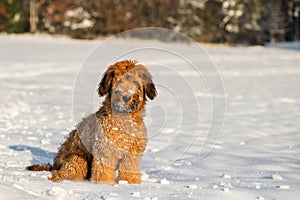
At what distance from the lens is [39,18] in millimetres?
50812

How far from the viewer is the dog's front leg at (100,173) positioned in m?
4.83

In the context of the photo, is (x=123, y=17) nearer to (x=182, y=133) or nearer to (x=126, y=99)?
(x=182, y=133)

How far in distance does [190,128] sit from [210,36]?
42.1 meters

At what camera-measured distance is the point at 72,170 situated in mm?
4867

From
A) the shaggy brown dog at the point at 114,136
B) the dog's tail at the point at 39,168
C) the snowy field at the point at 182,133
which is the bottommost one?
the snowy field at the point at 182,133

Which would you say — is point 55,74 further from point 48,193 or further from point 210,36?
point 210,36

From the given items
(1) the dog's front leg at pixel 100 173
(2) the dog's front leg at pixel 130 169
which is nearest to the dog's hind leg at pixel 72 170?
(1) the dog's front leg at pixel 100 173

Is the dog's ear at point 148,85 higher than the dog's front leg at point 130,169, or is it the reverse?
the dog's ear at point 148,85

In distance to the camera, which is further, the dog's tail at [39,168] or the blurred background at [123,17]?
the blurred background at [123,17]

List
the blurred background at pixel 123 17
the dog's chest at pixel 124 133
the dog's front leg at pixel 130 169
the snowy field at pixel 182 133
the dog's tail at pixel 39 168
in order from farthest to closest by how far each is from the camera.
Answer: the blurred background at pixel 123 17 < the dog's tail at pixel 39 168 < the dog's front leg at pixel 130 169 < the dog's chest at pixel 124 133 < the snowy field at pixel 182 133

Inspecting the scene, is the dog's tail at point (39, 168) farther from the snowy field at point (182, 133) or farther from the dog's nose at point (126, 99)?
the dog's nose at point (126, 99)

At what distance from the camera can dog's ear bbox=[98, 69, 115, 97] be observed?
4887mm

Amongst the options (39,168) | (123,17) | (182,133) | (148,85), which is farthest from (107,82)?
(123,17)

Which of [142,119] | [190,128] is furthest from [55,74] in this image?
[142,119]
